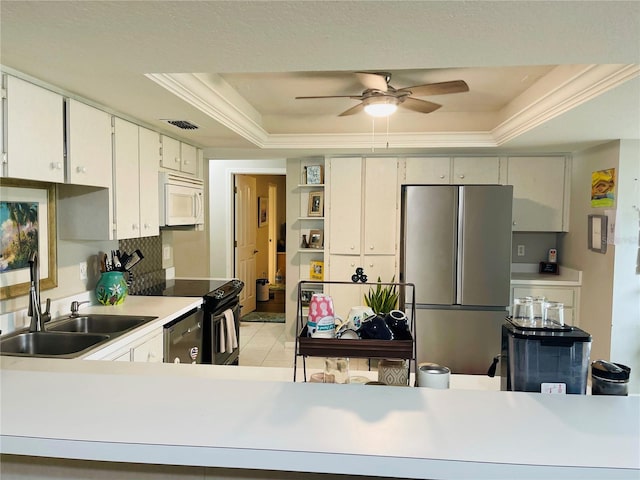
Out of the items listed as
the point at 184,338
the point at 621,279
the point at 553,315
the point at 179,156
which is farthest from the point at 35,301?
the point at 621,279

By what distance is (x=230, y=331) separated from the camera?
362 centimetres

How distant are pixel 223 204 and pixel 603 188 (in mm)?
4350

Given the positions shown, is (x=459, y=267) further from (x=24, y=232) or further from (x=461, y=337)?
(x=24, y=232)

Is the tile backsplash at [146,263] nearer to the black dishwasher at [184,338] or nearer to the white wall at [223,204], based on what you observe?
the black dishwasher at [184,338]

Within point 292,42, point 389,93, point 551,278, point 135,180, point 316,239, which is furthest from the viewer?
point 316,239

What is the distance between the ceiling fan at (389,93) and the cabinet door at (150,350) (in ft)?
5.49

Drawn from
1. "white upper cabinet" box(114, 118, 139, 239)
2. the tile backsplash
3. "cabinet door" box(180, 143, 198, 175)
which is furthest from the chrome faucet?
"cabinet door" box(180, 143, 198, 175)

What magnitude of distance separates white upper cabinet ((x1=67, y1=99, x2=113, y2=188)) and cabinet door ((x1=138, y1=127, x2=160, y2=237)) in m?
0.38

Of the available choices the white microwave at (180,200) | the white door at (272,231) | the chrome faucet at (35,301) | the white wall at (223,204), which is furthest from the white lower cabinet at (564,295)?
the white door at (272,231)

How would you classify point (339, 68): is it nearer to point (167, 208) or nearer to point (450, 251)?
point (167, 208)

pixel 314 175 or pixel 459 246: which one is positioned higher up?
pixel 314 175

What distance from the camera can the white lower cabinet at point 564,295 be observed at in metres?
4.15

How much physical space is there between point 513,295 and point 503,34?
10.9 ft

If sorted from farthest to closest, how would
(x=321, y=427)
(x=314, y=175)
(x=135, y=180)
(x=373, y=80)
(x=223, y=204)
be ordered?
(x=223, y=204) < (x=314, y=175) < (x=135, y=180) < (x=373, y=80) < (x=321, y=427)
